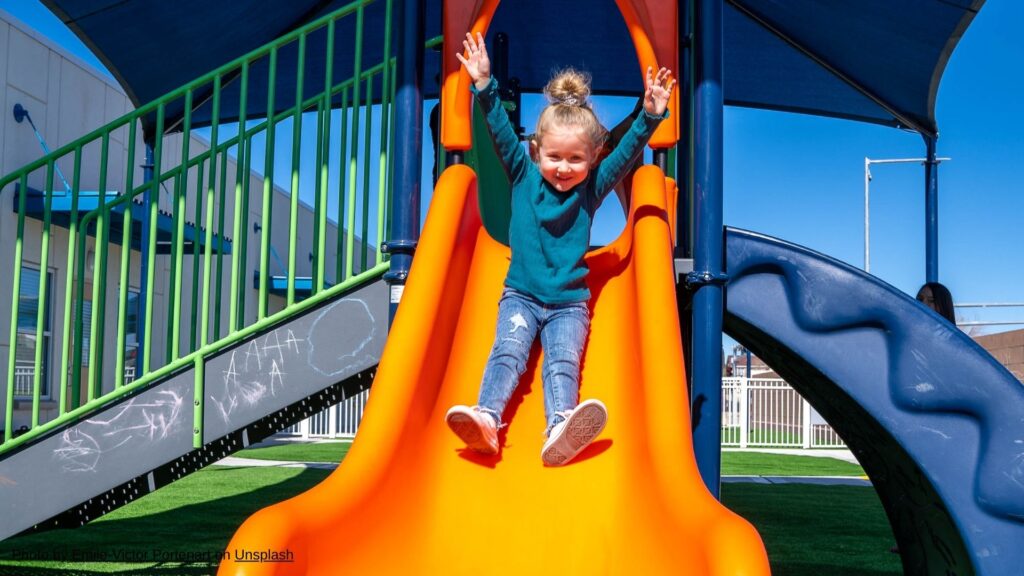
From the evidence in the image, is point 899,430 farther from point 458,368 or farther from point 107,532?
point 107,532

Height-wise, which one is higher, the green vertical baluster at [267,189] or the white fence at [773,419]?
the green vertical baluster at [267,189]

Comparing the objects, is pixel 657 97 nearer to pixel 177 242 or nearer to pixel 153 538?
pixel 177 242

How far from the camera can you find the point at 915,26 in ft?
19.1

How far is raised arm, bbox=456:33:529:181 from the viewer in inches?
105

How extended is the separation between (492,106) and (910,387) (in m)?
1.60

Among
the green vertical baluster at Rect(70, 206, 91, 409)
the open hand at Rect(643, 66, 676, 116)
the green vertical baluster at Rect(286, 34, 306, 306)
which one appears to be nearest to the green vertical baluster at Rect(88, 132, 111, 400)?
the green vertical baluster at Rect(70, 206, 91, 409)

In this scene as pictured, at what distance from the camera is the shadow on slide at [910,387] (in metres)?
2.49

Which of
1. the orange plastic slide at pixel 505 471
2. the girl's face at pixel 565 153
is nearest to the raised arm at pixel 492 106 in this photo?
the girl's face at pixel 565 153

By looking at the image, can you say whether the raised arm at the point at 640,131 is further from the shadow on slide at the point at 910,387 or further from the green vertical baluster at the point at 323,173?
the green vertical baluster at the point at 323,173

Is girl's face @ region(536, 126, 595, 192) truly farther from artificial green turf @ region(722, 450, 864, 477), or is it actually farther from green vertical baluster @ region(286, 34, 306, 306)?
artificial green turf @ region(722, 450, 864, 477)

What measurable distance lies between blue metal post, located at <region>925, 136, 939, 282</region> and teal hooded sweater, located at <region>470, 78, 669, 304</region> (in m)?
4.00

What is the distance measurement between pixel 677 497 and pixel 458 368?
1059 millimetres

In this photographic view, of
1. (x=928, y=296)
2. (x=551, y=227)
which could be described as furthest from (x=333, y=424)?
(x=551, y=227)

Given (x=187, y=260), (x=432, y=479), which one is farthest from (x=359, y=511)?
(x=187, y=260)
